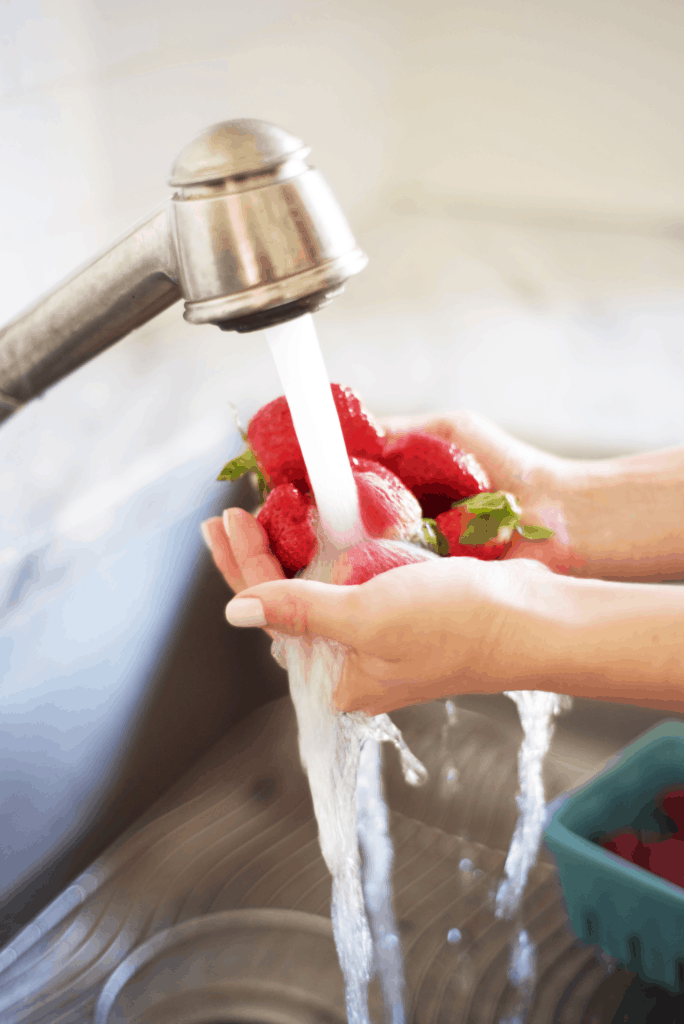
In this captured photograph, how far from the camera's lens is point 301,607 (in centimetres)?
47

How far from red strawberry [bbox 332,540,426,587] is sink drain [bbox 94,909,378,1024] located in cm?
32

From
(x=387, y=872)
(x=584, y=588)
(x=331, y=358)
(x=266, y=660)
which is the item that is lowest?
(x=387, y=872)

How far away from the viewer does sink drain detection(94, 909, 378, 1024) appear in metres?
0.61

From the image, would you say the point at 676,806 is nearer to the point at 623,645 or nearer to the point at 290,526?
the point at 623,645

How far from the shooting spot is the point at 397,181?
1.27m

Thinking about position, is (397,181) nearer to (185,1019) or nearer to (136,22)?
(136,22)

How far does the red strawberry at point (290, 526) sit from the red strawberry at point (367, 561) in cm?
3

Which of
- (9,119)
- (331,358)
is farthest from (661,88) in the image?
(9,119)

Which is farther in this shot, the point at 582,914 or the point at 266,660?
the point at 266,660

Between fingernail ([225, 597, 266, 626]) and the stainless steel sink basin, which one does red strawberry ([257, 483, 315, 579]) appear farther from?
the stainless steel sink basin

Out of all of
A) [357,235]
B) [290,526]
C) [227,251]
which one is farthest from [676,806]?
[357,235]

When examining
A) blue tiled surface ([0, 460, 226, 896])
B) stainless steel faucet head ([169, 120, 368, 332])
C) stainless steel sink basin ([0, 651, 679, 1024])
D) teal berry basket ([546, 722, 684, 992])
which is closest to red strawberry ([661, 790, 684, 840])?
teal berry basket ([546, 722, 684, 992])

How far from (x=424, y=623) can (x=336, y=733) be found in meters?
0.14

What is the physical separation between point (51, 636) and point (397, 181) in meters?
0.93
